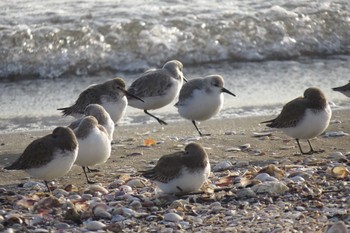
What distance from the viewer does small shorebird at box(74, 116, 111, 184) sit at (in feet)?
25.5

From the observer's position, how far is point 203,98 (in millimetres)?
10062

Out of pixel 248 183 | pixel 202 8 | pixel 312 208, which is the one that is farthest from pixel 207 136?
pixel 202 8

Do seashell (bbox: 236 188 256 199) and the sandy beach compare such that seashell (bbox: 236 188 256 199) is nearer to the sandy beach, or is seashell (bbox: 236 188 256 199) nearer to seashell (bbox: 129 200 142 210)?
the sandy beach

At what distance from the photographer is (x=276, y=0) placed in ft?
56.2

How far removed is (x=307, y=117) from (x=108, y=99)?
7.67 ft

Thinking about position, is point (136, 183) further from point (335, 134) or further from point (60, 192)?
point (335, 134)

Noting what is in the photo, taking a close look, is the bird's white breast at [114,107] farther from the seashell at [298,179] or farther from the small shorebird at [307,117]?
the seashell at [298,179]

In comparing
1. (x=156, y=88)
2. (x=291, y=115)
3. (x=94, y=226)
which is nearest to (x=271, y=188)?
(x=94, y=226)

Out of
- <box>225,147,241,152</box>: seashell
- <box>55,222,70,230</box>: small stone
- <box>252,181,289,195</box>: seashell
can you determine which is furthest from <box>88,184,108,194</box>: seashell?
<box>225,147,241,152</box>: seashell

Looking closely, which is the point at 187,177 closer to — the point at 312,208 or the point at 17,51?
the point at 312,208

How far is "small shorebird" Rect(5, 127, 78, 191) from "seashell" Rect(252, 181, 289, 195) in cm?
152

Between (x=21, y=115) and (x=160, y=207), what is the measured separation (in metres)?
5.01

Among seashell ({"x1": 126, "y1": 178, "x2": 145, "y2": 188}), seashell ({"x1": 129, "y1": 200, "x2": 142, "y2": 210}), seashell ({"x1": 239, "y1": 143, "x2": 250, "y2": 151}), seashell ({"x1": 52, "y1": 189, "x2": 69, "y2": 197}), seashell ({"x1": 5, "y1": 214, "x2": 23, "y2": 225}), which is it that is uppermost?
seashell ({"x1": 5, "y1": 214, "x2": 23, "y2": 225})

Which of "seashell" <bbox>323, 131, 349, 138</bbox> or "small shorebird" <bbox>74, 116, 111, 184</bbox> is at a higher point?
"small shorebird" <bbox>74, 116, 111, 184</bbox>
